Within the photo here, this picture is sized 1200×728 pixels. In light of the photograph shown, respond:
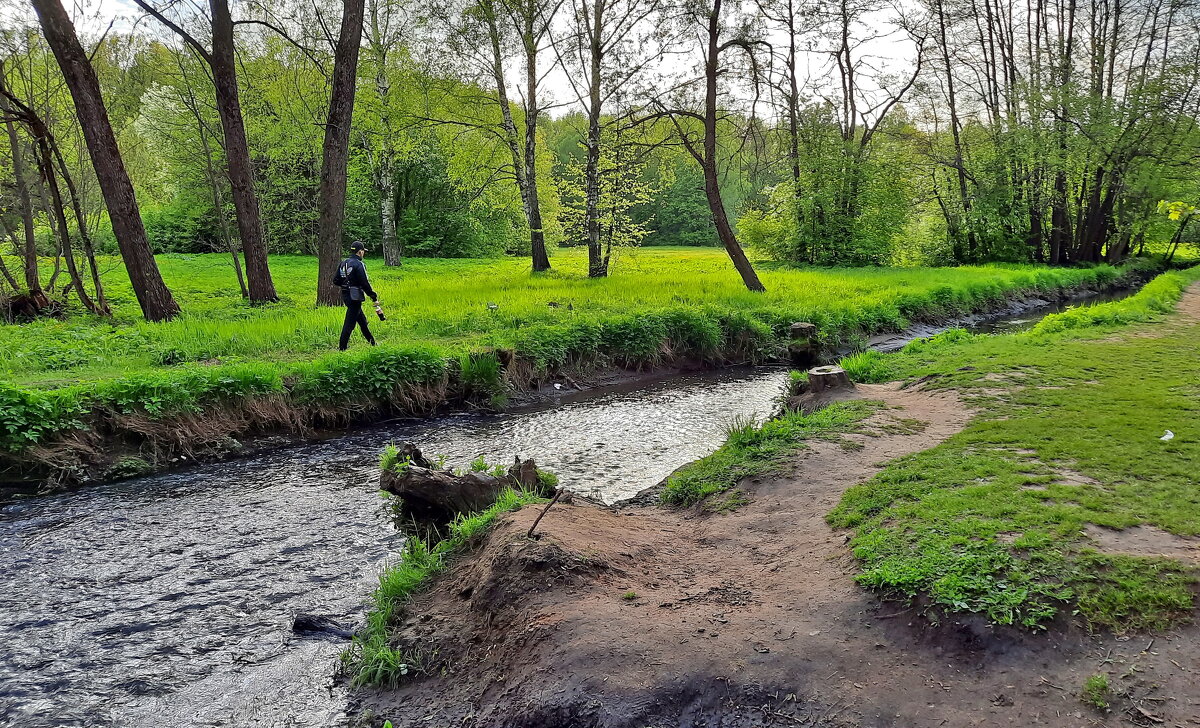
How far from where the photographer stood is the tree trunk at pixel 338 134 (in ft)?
49.5

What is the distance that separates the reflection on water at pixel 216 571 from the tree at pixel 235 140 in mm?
8965

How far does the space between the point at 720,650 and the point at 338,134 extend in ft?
49.0

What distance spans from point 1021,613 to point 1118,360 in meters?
8.35

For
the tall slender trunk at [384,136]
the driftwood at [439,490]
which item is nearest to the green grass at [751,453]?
the driftwood at [439,490]

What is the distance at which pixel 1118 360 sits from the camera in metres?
9.86

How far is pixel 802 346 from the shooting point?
14594 millimetres

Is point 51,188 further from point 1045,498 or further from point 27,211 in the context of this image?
point 1045,498

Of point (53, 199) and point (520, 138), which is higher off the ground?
point (520, 138)

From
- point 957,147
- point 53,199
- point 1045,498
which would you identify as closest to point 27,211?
point 53,199

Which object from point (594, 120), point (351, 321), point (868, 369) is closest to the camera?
point (868, 369)

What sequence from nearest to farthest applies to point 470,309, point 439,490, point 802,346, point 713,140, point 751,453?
point 439,490
point 751,453
point 802,346
point 470,309
point 713,140

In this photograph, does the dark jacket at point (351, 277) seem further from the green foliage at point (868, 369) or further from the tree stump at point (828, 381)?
the green foliage at point (868, 369)

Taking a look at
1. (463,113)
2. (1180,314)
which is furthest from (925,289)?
(463,113)

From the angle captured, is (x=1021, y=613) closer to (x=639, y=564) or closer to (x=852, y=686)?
(x=852, y=686)
